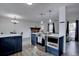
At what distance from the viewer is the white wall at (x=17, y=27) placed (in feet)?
6.35

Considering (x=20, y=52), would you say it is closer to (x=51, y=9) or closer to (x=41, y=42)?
(x=41, y=42)

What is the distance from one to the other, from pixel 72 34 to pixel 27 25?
1052 mm

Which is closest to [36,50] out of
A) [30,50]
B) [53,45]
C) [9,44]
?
[30,50]

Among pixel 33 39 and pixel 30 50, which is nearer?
pixel 30 50

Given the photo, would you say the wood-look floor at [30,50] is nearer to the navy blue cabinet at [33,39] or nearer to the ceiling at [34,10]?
the navy blue cabinet at [33,39]

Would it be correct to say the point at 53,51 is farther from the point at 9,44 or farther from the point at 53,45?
the point at 9,44

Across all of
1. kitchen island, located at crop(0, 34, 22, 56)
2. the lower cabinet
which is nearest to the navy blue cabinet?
kitchen island, located at crop(0, 34, 22, 56)

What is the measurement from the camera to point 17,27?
204 centimetres

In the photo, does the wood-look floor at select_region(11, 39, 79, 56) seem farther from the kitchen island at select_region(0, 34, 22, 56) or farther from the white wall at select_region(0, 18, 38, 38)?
the white wall at select_region(0, 18, 38, 38)

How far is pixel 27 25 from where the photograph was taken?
2119mm

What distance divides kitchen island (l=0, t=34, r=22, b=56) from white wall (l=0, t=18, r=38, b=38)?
0.38ft

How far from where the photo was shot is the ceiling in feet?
6.28

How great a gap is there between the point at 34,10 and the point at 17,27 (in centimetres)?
52

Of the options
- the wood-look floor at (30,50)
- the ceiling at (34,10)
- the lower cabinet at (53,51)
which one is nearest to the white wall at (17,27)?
the ceiling at (34,10)
